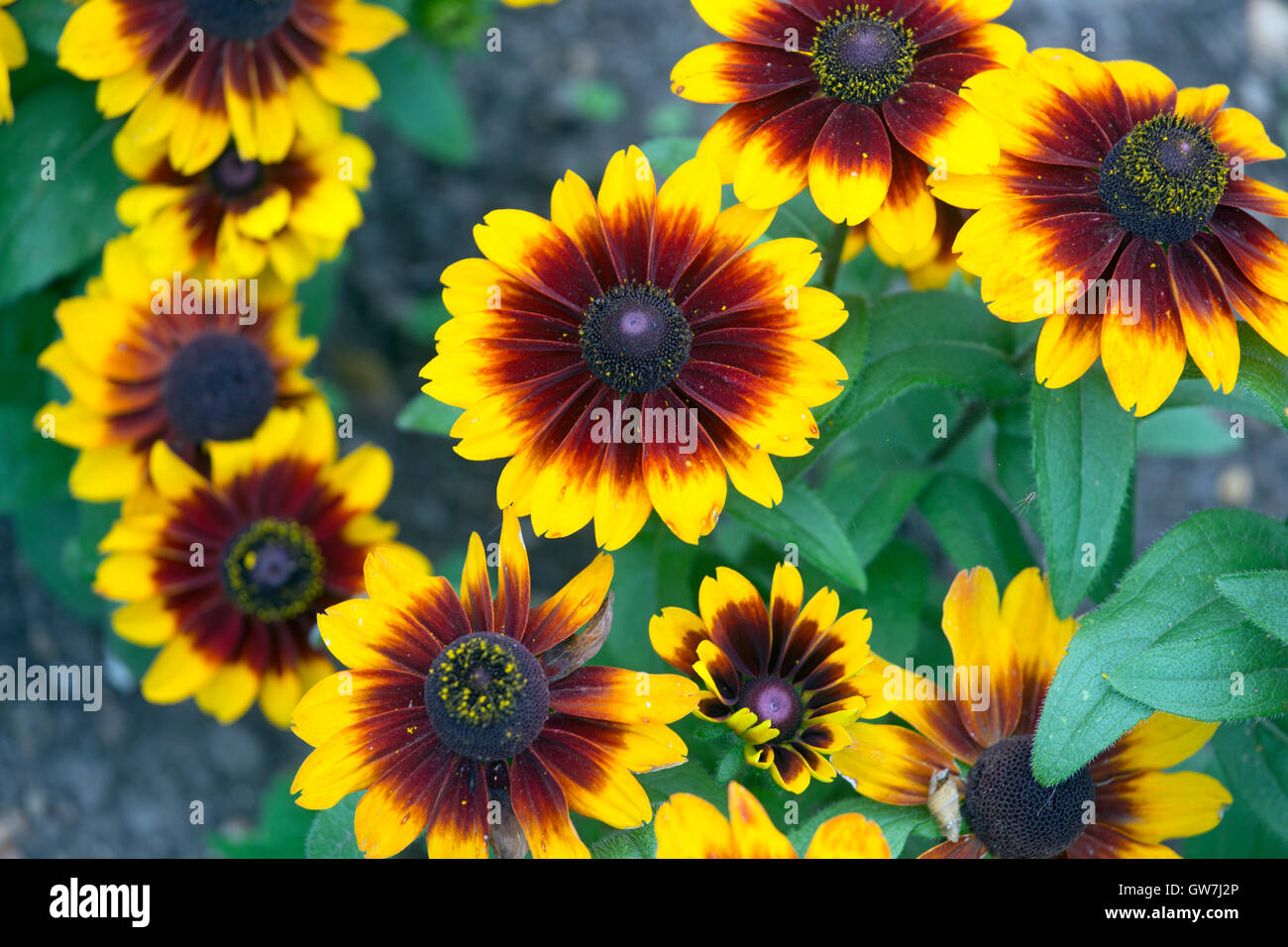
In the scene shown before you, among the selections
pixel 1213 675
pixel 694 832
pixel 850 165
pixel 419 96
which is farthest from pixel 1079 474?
pixel 419 96

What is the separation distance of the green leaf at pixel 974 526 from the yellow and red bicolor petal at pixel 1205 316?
0.49 metres

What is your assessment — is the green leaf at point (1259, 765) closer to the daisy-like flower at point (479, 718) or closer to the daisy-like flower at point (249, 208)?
the daisy-like flower at point (479, 718)

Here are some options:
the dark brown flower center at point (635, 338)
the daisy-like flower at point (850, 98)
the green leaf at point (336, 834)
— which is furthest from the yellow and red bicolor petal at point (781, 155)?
the green leaf at point (336, 834)

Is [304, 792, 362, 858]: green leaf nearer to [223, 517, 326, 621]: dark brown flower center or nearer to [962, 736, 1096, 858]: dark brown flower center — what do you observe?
[223, 517, 326, 621]: dark brown flower center

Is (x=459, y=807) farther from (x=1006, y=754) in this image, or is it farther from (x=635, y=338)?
(x=1006, y=754)

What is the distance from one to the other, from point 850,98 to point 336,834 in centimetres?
126

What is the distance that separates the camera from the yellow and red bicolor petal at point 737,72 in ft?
5.06

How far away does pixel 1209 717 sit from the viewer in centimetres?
145

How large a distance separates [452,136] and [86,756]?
1.73 m

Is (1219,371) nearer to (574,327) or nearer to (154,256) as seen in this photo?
(574,327)

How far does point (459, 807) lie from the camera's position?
1452 mm

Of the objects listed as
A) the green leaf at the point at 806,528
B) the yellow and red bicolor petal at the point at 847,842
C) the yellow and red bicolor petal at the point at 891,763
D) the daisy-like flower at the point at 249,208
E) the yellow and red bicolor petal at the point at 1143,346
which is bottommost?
the yellow and red bicolor petal at the point at 847,842

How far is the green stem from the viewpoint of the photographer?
1.76 m
